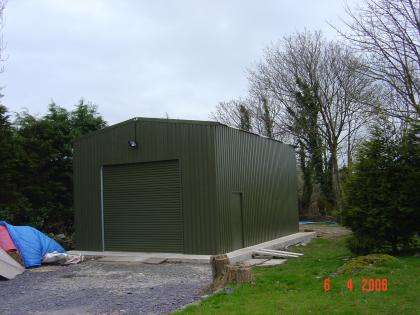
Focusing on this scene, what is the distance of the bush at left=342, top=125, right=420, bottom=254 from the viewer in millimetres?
10539

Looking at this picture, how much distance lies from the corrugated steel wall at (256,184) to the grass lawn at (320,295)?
13.6 ft

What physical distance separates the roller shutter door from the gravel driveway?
171cm

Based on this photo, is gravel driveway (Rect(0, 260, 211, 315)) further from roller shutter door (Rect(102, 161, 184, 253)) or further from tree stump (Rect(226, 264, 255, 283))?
roller shutter door (Rect(102, 161, 184, 253))

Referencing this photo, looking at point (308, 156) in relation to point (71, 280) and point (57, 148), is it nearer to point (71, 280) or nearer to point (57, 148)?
point (57, 148)

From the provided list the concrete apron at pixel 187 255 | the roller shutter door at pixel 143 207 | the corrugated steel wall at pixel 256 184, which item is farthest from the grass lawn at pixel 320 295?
the roller shutter door at pixel 143 207

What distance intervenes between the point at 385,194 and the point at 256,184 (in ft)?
18.3

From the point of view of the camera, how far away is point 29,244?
1270 cm

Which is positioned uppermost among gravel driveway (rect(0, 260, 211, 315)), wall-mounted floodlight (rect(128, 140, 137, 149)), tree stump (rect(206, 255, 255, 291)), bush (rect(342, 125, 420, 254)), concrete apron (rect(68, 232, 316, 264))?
wall-mounted floodlight (rect(128, 140, 137, 149))

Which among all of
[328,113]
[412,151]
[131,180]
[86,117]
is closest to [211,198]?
[131,180]

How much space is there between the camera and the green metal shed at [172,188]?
1327 cm

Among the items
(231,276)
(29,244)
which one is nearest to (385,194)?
(231,276)

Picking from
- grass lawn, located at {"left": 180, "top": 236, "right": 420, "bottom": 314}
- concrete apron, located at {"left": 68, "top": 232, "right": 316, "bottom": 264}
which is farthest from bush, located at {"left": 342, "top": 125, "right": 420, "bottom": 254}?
concrete apron, located at {"left": 68, "top": 232, "right": 316, "bottom": 264}

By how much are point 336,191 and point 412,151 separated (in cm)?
1895

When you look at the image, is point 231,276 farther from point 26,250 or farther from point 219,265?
point 26,250
